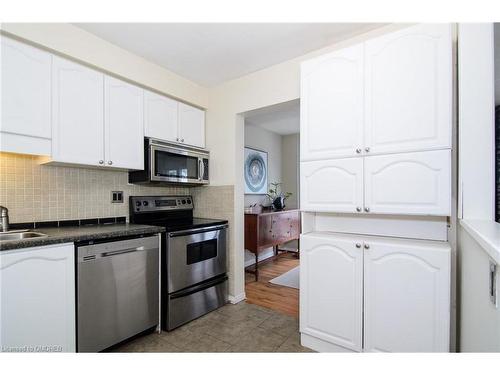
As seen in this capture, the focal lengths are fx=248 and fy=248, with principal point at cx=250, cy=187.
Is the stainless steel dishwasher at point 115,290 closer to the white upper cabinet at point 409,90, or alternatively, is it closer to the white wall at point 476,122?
the white upper cabinet at point 409,90

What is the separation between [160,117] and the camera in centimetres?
246

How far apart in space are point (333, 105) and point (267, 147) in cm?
301

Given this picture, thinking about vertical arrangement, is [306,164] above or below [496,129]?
below

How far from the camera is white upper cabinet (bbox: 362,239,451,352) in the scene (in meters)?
1.40

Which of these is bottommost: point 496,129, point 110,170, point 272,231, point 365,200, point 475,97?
point 272,231

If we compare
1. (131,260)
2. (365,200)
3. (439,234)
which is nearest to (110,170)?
(131,260)

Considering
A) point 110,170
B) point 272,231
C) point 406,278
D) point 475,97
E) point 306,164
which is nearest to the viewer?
point 475,97

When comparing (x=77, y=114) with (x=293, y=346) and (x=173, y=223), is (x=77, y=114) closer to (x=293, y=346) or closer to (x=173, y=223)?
(x=173, y=223)

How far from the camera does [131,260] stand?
1885 mm

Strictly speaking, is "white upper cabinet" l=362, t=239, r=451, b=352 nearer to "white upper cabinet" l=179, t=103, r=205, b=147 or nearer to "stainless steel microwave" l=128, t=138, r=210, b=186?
"stainless steel microwave" l=128, t=138, r=210, b=186

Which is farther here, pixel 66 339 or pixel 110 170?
pixel 110 170

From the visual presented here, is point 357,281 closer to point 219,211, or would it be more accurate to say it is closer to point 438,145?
point 438,145

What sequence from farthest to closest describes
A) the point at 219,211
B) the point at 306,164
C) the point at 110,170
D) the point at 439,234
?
the point at 219,211 < the point at 110,170 < the point at 306,164 < the point at 439,234

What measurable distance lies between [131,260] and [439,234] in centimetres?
218
